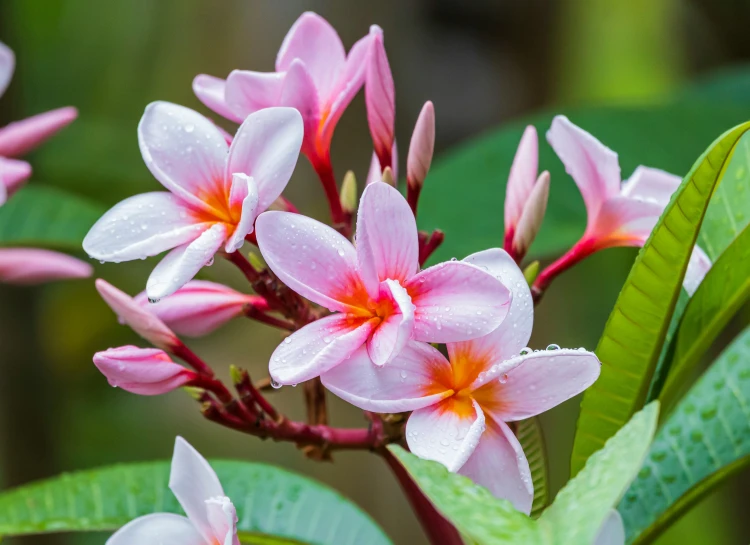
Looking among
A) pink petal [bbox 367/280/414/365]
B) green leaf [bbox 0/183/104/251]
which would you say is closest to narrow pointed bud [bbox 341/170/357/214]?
pink petal [bbox 367/280/414/365]

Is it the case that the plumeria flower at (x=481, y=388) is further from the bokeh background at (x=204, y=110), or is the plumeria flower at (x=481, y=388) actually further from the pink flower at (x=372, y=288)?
the bokeh background at (x=204, y=110)

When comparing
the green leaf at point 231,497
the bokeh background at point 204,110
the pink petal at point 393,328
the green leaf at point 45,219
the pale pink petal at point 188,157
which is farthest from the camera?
the bokeh background at point 204,110

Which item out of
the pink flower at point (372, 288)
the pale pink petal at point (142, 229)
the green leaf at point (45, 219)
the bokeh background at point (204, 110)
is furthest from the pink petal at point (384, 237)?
the bokeh background at point (204, 110)

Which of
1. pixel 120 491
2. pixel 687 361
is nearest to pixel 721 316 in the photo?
pixel 687 361

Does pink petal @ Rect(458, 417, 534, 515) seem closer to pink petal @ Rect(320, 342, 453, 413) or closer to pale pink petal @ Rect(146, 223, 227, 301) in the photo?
pink petal @ Rect(320, 342, 453, 413)

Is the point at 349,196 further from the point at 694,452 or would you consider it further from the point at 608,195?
the point at 694,452
